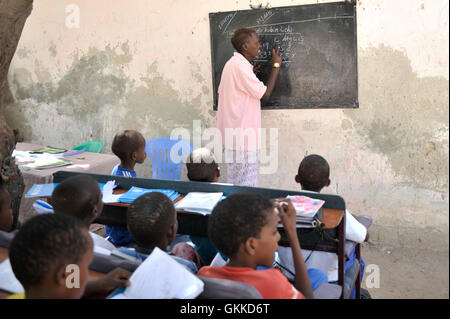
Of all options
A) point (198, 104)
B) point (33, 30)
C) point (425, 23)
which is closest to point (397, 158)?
point (425, 23)

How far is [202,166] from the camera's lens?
2.80m

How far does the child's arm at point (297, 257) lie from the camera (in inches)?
71.6

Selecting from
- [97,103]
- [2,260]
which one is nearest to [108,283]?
[2,260]

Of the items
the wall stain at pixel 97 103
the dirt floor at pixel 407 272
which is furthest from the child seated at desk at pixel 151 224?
the wall stain at pixel 97 103

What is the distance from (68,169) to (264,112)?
1.73m

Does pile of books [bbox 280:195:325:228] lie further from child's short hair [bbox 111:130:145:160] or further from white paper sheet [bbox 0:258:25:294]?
child's short hair [bbox 111:130:145:160]

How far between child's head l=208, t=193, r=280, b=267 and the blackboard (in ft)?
8.13

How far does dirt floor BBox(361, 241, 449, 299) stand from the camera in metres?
3.00

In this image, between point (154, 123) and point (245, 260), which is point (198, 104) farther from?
point (245, 260)

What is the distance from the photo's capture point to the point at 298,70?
4074 millimetres

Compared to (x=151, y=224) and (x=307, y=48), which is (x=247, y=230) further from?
(x=307, y=48)

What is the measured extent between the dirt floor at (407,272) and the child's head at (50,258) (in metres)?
2.14

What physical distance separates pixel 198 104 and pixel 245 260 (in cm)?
301
